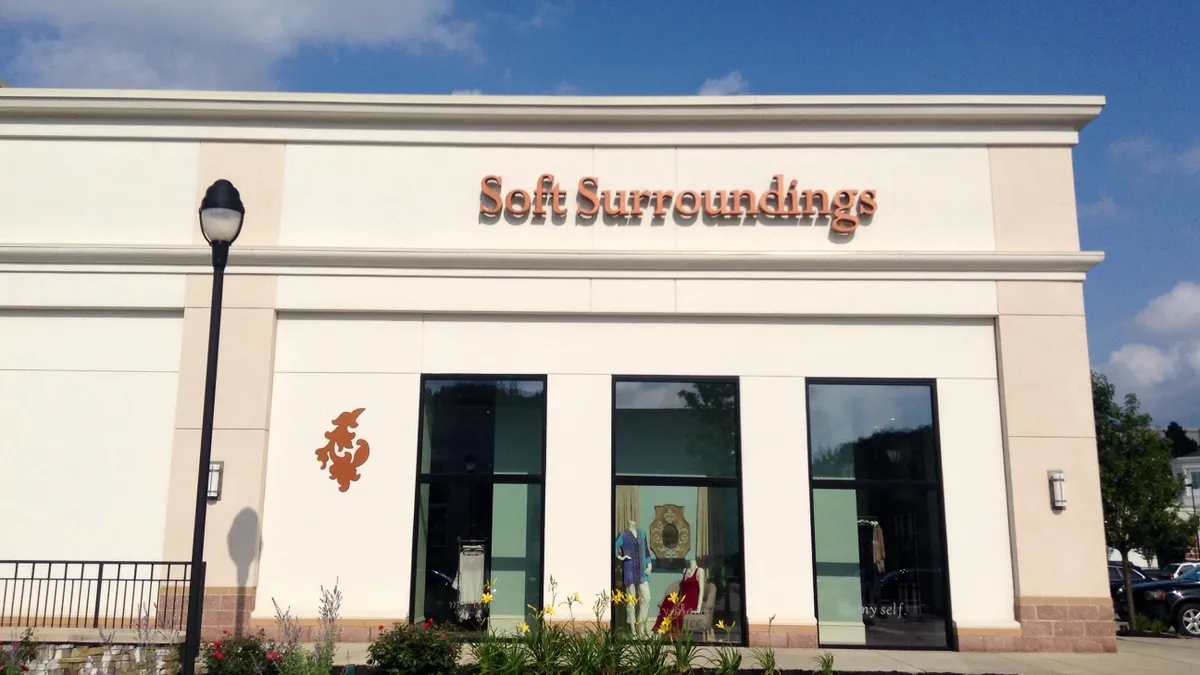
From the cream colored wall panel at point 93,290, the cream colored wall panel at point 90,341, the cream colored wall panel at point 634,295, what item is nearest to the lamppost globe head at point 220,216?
the cream colored wall panel at point 93,290

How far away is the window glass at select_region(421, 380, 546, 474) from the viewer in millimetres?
14539

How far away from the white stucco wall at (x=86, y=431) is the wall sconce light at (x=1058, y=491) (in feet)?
42.6

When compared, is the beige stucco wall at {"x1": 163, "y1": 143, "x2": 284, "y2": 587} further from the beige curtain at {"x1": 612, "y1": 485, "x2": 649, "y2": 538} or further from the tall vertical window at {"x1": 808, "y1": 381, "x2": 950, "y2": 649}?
the tall vertical window at {"x1": 808, "y1": 381, "x2": 950, "y2": 649}

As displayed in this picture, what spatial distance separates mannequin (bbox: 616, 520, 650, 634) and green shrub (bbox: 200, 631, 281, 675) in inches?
212

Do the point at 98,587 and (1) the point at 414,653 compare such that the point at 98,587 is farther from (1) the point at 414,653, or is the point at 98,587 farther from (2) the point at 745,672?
(2) the point at 745,672

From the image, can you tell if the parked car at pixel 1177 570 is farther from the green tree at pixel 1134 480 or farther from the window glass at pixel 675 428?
the window glass at pixel 675 428

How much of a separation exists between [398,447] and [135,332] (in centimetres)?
450

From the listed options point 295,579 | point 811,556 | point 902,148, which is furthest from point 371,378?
point 902,148

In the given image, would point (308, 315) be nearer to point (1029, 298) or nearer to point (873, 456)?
point (873, 456)

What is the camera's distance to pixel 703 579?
14.3m

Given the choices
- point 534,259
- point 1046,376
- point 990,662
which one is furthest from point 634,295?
point 990,662

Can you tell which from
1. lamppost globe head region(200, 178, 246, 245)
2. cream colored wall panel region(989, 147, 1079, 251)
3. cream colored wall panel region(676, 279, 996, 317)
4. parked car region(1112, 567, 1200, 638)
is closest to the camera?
lamppost globe head region(200, 178, 246, 245)

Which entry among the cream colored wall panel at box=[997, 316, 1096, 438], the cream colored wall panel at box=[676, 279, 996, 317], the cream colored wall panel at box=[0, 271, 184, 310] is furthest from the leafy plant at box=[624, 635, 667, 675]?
the cream colored wall panel at box=[0, 271, 184, 310]

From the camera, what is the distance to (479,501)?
14.4m
